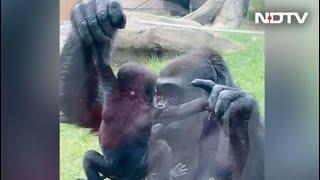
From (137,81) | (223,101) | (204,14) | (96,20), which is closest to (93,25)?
(96,20)

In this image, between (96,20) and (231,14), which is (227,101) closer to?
(231,14)

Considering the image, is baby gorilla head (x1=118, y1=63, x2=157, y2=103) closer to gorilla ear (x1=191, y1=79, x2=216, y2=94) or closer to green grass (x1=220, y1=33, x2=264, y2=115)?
gorilla ear (x1=191, y1=79, x2=216, y2=94)

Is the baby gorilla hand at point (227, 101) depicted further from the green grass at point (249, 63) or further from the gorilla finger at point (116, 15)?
the gorilla finger at point (116, 15)

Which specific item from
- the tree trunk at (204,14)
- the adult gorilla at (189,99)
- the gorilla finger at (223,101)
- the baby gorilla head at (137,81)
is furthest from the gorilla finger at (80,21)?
the gorilla finger at (223,101)

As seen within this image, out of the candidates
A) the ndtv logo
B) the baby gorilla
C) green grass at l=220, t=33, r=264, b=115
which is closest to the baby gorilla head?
the baby gorilla

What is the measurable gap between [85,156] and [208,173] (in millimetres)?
320

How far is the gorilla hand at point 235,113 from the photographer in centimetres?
155

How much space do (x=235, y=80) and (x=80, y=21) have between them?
0.43 metres

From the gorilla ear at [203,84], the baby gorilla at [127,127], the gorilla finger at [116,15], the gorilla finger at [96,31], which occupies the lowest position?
the baby gorilla at [127,127]

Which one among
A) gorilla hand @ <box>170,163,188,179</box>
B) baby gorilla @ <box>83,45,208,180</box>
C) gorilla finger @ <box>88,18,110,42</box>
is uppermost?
gorilla finger @ <box>88,18,110,42</box>

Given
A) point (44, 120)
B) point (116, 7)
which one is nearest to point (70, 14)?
point (116, 7)

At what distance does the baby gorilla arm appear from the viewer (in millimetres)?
1548

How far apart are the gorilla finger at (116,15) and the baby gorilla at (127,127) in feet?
0.26

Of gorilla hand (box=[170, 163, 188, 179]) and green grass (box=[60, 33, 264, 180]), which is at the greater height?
green grass (box=[60, 33, 264, 180])
